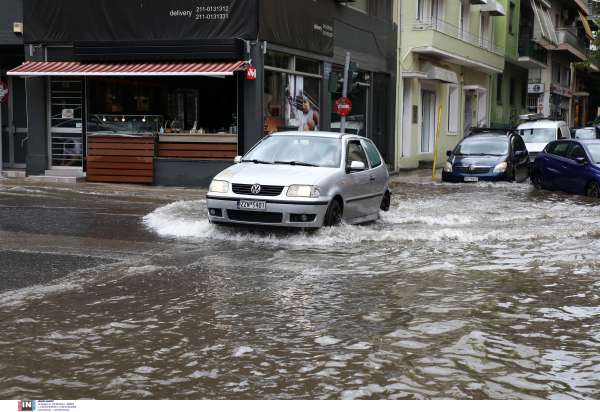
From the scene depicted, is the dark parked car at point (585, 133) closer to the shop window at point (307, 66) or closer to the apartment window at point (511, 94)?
the apartment window at point (511, 94)

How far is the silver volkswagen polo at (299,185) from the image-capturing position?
364 inches

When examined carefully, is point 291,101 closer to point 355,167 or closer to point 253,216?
point 355,167

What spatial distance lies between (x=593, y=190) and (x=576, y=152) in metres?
1.30

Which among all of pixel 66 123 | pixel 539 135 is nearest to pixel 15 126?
pixel 66 123

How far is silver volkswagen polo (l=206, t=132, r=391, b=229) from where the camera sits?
9.25m

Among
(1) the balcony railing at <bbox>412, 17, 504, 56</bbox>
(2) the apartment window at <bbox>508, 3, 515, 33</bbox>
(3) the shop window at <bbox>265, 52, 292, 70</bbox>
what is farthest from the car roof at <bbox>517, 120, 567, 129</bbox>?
(2) the apartment window at <bbox>508, 3, 515, 33</bbox>

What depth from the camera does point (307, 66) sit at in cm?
1983

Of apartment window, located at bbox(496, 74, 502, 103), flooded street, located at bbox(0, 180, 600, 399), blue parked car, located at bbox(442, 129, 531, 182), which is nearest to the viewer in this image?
flooded street, located at bbox(0, 180, 600, 399)

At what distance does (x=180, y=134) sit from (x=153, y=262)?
33.1ft

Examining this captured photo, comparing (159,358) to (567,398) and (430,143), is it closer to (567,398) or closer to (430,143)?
(567,398)

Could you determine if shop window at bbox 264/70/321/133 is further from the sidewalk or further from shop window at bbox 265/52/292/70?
the sidewalk

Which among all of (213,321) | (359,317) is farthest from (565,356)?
(213,321)

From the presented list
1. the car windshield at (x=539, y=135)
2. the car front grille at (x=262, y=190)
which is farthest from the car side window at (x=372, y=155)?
the car windshield at (x=539, y=135)

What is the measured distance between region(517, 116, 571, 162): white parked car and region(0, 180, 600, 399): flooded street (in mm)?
14067
